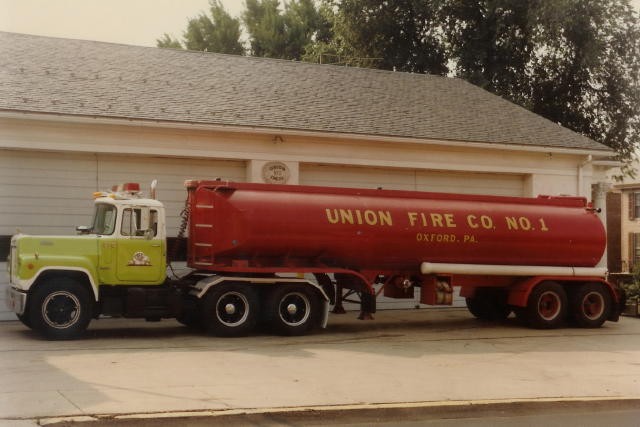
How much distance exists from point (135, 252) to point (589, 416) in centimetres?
821

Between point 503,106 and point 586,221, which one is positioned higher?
point 503,106

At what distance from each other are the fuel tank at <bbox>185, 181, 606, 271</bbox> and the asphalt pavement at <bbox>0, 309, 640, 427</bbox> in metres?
1.46

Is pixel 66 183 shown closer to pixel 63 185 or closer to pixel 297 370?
pixel 63 185

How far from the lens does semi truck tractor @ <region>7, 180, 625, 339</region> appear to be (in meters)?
14.3

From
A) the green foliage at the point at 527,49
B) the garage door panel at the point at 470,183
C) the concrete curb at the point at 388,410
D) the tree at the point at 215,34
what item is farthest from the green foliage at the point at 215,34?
the concrete curb at the point at 388,410

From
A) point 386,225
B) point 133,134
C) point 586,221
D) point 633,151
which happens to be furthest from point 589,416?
point 633,151

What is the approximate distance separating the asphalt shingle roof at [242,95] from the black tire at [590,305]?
4.46 meters

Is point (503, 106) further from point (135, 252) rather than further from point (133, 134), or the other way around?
point (135, 252)

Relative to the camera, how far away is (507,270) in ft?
56.8

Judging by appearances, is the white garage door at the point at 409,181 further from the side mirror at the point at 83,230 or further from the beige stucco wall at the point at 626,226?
the beige stucco wall at the point at 626,226

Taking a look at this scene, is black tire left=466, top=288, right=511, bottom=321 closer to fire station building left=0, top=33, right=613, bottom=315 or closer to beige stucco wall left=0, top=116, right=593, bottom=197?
Result: fire station building left=0, top=33, right=613, bottom=315

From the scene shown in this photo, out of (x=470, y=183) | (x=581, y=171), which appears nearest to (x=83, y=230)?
(x=470, y=183)

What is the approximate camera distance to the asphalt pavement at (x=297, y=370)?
9.06 m

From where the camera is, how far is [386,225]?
16297mm
